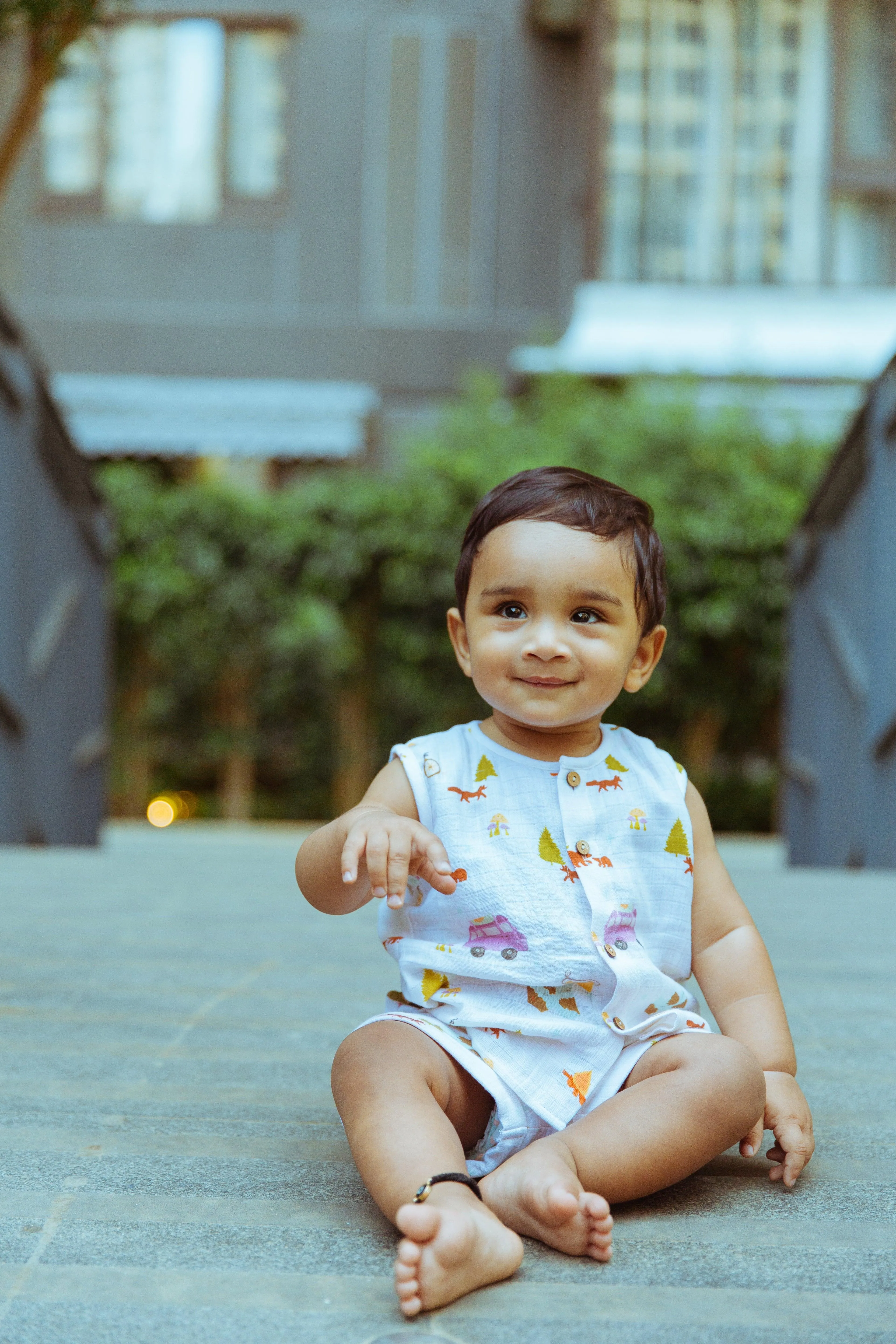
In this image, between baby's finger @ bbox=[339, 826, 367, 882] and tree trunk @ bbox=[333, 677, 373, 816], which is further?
tree trunk @ bbox=[333, 677, 373, 816]

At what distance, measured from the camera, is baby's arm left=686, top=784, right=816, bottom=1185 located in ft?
4.31

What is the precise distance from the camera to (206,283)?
10.4 m

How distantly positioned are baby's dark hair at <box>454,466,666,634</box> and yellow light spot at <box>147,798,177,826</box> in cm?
775

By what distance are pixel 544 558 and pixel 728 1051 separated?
50cm

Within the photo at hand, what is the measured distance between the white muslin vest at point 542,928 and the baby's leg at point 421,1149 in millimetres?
33

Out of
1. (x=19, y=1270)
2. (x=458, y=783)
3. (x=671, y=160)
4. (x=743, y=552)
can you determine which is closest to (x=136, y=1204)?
(x=19, y=1270)

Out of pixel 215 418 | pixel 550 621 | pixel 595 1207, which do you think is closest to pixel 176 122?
pixel 215 418

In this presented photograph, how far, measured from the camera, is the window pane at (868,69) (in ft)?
34.2

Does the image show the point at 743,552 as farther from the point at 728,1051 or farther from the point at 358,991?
the point at 728,1051

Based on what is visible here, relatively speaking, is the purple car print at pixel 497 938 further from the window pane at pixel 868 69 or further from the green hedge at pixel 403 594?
the window pane at pixel 868 69

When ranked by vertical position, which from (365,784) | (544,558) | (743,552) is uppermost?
→ (544,558)

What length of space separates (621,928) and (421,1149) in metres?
0.33

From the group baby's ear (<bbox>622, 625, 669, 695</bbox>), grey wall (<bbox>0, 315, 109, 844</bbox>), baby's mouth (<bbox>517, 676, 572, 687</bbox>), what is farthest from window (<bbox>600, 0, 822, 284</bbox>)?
baby's mouth (<bbox>517, 676, 572, 687</bbox>)

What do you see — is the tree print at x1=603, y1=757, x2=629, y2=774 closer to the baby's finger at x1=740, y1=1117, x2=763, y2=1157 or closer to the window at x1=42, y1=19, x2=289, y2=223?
the baby's finger at x1=740, y1=1117, x2=763, y2=1157
